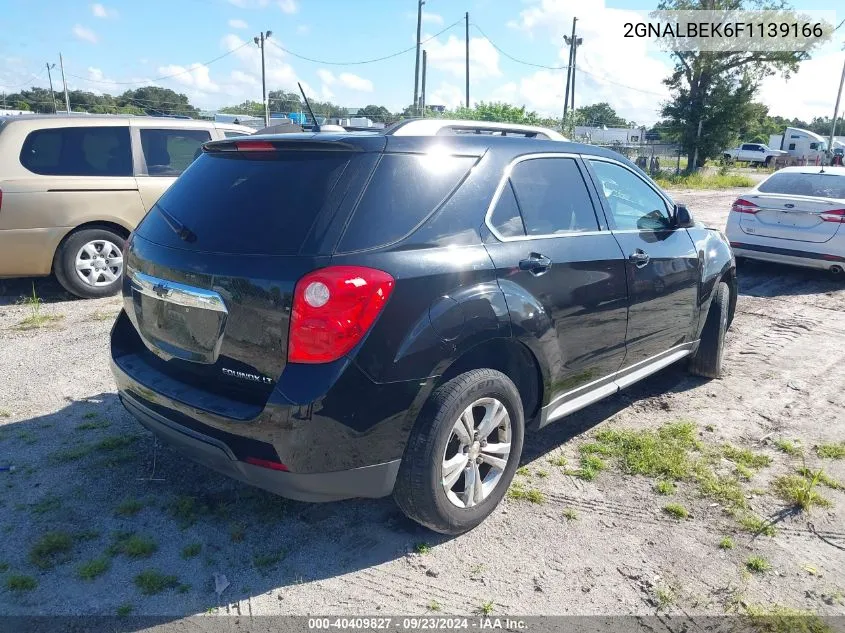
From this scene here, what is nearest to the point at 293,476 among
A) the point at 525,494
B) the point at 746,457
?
the point at 525,494

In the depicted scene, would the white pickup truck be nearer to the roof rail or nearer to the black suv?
the roof rail

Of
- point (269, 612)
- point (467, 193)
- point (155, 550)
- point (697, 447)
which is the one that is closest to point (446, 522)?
point (269, 612)

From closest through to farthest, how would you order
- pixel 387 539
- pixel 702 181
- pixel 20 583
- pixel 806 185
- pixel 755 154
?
1. pixel 20 583
2. pixel 387 539
3. pixel 806 185
4. pixel 702 181
5. pixel 755 154

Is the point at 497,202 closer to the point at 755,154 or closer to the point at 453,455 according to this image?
the point at 453,455

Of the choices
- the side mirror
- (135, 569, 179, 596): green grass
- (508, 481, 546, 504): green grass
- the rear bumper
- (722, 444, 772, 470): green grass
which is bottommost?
(722, 444, 772, 470): green grass

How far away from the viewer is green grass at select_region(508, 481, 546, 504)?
11.3ft

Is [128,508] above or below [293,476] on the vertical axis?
below

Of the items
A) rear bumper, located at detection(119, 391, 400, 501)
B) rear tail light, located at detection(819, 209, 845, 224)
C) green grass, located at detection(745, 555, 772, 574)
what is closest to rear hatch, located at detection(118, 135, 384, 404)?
rear bumper, located at detection(119, 391, 400, 501)

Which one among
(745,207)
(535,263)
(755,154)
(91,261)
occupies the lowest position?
(91,261)

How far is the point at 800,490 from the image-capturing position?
3.46m

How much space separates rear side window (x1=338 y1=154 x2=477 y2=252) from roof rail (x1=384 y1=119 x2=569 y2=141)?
0.68ft

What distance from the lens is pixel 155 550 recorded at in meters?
2.92

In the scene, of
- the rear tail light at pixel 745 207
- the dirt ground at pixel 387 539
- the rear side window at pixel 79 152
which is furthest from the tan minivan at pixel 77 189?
the rear tail light at pixel 745 207

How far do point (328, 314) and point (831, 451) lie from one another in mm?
3327
